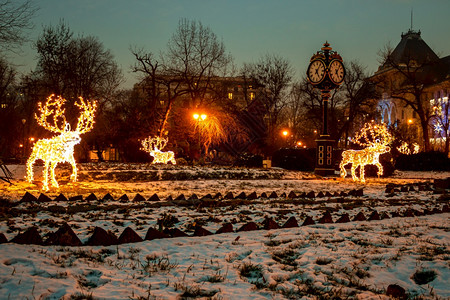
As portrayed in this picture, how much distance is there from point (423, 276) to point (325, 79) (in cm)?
1762

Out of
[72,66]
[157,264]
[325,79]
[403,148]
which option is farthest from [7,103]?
[157,264]

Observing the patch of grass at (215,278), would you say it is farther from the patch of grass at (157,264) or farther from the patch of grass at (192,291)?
the patch of grass at (157,264)

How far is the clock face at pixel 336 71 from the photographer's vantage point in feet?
67.3

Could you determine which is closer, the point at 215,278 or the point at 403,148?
the point at 215,278

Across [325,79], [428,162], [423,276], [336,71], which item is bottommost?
[423,276]

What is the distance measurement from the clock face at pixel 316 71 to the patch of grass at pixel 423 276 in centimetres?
1761

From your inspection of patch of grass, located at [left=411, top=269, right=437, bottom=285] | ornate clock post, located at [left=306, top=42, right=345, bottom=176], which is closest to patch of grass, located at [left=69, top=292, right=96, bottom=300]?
patch of grass, located at [left=411, top=269, right=437, bottom=285]

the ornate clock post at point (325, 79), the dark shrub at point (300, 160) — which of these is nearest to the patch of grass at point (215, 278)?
the ornate clock post at point (325, 79)

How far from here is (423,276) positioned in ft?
12.4

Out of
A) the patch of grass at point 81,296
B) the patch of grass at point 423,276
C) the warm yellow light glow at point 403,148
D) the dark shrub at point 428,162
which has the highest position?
the warm yellow light glow at point 403,148

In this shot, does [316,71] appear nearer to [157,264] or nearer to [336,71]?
[336,71]

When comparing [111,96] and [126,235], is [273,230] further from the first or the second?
[111,96]

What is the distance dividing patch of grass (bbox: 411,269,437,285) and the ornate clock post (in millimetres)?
16763

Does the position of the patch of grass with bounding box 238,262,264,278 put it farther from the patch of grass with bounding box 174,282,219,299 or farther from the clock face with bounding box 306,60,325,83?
the clock face with bounding box 306,60,325,83
